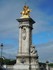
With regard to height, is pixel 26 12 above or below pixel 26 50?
above

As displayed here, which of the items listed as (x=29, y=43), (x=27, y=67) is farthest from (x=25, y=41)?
(x=27, y=67)

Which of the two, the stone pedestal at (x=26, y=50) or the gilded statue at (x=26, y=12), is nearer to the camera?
the stone pedestal at (x=26, y=50)

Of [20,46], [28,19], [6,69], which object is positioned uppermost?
[28,19]

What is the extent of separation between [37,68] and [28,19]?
265 inches

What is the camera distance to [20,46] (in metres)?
49.0

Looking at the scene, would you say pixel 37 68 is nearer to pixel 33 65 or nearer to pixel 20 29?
pixel 33 65

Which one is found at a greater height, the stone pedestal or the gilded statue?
the gilded statue

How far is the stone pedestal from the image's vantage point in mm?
48188

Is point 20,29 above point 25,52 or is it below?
above

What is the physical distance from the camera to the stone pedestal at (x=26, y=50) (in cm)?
4819

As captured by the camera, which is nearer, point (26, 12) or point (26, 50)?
point (26, 50)

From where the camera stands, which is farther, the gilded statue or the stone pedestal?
the gilded statue

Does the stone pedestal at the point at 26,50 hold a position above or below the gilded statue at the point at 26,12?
below

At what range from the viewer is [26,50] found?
4881 cm
